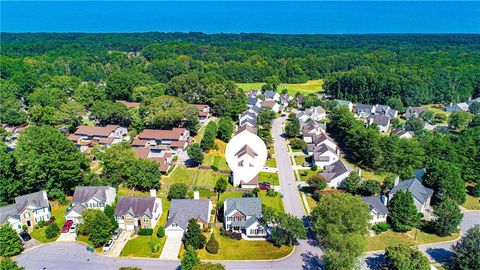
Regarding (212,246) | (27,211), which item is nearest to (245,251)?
(212,246)

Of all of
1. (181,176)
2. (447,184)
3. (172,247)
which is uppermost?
(447,184)

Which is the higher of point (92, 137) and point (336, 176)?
point (92, 137)

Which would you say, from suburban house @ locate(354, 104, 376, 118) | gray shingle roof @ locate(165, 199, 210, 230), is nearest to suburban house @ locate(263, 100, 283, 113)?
suburban house @ locate(354, 104, 376, 118)

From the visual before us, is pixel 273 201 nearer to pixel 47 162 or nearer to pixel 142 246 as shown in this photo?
pixel 142 246

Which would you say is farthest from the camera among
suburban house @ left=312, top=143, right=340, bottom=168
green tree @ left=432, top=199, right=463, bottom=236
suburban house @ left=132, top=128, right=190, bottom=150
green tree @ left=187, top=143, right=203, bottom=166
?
suburban house @ left=132, top=128, right=190, bottom=150

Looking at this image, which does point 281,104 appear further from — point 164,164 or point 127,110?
point 164,164

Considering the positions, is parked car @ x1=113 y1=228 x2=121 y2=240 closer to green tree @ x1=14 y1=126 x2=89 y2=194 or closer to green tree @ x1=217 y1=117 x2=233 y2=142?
green tree @ x1=14 y1=126 x2=89 y2=194

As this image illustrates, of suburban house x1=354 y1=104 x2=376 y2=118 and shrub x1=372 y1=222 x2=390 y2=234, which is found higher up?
suburban house x1=354 y1=104 x2=376 y2=118
